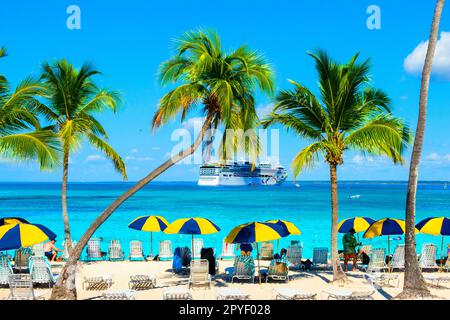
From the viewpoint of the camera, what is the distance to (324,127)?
1302 cm

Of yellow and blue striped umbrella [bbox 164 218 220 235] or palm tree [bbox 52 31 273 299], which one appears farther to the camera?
yellow and blue striped umbrella [bbox 164 218 220 235]

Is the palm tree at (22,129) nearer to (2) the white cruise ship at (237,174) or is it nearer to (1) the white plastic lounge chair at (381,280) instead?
(1) the white plastic lounge chair at (381,280)

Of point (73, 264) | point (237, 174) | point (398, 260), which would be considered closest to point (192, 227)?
point (73, 264)

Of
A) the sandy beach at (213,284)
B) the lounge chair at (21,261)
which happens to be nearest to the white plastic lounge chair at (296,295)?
the sandy beach at (213,284)

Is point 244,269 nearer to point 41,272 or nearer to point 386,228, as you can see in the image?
point 386,228

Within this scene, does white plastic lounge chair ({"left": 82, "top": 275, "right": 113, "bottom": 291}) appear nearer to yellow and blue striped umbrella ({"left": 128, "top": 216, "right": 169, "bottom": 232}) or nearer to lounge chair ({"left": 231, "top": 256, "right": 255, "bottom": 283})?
lounge chair ({"left": 231, "top": 256, "right": 255, "bottom": 283})

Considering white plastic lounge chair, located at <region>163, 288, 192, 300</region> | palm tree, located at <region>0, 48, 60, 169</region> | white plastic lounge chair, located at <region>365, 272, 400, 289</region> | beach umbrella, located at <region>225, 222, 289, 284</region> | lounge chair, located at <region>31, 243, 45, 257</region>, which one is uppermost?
palm tree, located at <region>0, 48, 60, 169</region>

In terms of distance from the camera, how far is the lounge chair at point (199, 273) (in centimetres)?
1198

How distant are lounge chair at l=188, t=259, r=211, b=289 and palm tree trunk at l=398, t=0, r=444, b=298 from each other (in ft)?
15.0

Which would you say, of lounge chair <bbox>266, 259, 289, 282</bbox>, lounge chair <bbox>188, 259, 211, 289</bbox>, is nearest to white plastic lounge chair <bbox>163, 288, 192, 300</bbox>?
lounge chair <bbox>188, 259, 211, 289</bbox>

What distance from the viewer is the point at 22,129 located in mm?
11836

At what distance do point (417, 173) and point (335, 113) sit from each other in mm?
3229

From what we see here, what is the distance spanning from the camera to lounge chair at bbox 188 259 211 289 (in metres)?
12.0
